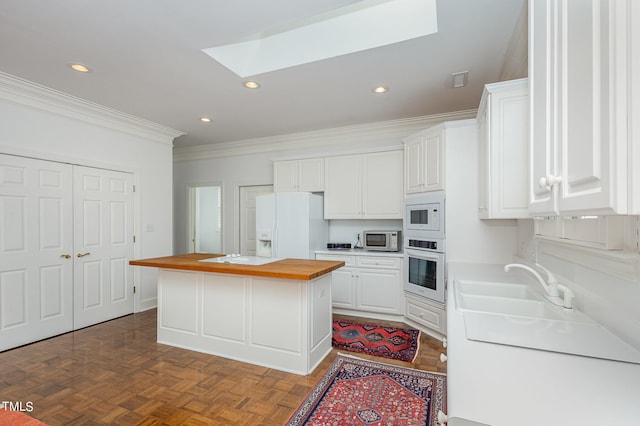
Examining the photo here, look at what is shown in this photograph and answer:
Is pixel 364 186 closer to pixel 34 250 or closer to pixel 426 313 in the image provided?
pixel 426 313

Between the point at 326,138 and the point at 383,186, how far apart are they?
1347mm

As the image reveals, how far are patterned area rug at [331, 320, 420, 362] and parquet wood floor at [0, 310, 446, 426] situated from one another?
12 cm

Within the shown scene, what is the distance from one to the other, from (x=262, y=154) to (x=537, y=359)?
499 centimetres

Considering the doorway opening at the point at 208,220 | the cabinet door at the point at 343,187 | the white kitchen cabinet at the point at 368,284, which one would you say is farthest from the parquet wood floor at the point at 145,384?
the doorway opening at the point at 208,220

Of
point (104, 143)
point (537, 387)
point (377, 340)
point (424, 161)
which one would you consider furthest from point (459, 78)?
point (104, 143)

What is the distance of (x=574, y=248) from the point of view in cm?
154

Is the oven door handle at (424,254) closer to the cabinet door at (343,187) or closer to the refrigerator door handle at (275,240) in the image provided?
the cabinet door at (343,187)

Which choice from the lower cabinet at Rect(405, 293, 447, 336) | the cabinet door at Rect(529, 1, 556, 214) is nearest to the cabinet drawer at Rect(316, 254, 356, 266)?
the lower cabinet at Rect(405, 293, 447, 336)

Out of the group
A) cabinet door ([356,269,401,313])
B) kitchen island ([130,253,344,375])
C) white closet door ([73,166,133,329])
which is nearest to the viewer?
kitchen island ([130,253,344,375])

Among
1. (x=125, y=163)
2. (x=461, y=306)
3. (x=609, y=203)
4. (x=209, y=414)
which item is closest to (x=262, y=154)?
(x=125, y=163)

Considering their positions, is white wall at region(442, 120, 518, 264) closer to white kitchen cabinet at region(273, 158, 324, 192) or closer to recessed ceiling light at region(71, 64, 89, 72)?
white kitchen cabinet at region(273, 158, 324, 192)

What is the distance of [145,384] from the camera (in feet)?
7.92

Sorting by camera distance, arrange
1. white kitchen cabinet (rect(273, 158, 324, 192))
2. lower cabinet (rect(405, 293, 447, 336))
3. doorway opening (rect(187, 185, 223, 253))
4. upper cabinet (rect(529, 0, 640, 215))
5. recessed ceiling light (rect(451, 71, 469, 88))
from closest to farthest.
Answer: upper cabinet (rect(529, 0, 640, 215)) < recessed ceiling light (rect(451, 71, 469, 88)) < lower cabinet (rect(405, 293, 447, 336)) < white kitchen cabinet (rect(273, 158, 324, 192)) < doorway opening (rect(187, 185, 223, 253))

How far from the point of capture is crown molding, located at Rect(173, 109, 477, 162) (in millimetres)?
4219
